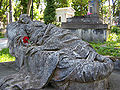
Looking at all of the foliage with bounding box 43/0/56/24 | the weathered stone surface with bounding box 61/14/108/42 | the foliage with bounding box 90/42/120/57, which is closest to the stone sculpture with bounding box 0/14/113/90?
the foliage with bounding box 90/42/120/57

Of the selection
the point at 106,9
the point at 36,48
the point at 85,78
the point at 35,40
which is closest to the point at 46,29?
the point at 35,40

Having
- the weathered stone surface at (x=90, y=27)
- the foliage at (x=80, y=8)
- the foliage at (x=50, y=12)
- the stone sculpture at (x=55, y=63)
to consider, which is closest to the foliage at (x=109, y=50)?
the weathered stone surface at (x=90, y=27)

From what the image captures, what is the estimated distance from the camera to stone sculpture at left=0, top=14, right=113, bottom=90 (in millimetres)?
2215

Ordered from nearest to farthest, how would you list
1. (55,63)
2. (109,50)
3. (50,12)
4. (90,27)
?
(55,63)
(109,50)
(90,27)
(50,12)

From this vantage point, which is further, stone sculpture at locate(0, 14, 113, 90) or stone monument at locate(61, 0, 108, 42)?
stone monument at locate(61, 0, 108, 42)

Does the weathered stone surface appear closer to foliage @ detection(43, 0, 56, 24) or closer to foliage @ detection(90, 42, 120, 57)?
foliage @ detection(90, 42, 120, 57)

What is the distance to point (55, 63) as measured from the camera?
2336 millimetres

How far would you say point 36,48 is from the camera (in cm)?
270

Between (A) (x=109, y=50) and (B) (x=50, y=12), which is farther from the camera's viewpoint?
(B) (x=50, y=12)

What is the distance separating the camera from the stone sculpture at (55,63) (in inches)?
87.2

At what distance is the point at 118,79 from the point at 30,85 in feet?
6.11

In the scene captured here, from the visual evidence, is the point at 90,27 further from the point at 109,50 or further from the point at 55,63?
the point at 55,63

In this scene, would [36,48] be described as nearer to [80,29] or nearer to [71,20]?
[80,29]

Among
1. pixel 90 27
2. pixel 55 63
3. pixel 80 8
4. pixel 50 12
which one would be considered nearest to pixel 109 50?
pixel 90 27
